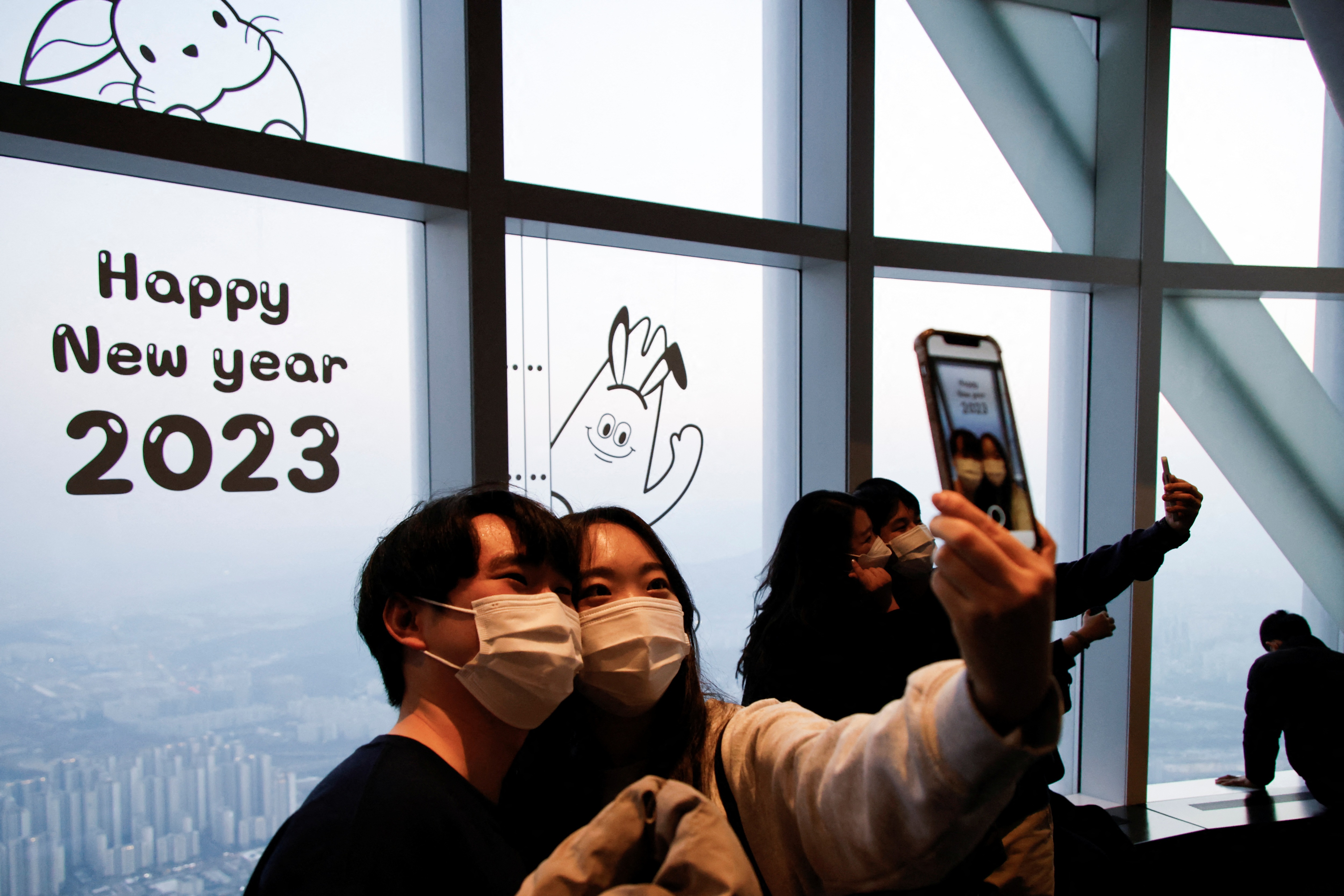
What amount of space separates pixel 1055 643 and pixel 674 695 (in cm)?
264

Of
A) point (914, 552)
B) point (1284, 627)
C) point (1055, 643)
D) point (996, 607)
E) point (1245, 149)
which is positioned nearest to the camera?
point (996, 607)

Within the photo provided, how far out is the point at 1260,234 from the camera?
514 cm

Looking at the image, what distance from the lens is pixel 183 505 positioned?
286 cm

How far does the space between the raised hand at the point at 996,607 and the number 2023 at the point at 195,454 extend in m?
2.78

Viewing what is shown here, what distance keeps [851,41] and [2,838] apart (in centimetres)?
441

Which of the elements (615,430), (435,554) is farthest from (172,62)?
(435,554)

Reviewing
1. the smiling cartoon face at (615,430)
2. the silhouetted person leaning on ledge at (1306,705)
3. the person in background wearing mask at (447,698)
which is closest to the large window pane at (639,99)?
the smiling cartoon face at (615,430)

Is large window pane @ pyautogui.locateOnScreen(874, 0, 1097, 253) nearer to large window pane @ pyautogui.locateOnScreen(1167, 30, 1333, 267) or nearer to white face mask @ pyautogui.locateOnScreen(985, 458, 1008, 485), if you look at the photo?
large window pane @ pyautogui.locateOnScreen(1167, 30, 1333, 267)

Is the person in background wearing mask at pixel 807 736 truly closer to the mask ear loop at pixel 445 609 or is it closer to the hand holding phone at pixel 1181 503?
the mask ear loop at pixel 445 609

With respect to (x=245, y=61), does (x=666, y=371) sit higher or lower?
lower

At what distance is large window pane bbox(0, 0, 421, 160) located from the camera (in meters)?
2.69

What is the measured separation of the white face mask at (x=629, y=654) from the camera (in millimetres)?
1430

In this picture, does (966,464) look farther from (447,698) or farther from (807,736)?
(447,698)

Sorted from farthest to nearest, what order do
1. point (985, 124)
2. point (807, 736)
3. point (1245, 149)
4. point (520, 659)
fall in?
point (1245, 149) → point (985, 124) → point (520, 659) → point (807, 736)
